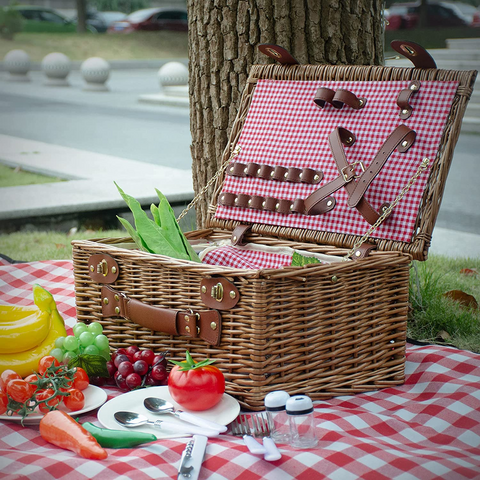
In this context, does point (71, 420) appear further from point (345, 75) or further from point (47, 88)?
point (47, 88)

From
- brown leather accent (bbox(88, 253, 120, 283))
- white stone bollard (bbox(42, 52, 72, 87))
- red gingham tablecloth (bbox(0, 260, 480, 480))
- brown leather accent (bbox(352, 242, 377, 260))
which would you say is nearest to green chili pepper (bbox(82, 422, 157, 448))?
red gingham tablecloth (bbox(0, 260, 480, 480))

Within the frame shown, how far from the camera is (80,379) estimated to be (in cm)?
165

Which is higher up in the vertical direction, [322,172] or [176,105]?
[322,172]

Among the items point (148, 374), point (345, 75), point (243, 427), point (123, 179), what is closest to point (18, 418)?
point (148, 374)

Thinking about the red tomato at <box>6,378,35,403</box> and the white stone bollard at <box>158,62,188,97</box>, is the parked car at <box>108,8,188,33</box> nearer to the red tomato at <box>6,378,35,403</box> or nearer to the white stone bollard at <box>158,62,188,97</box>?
the white stone bollard at <box>158,62,188,97</box>

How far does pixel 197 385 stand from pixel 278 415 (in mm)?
192

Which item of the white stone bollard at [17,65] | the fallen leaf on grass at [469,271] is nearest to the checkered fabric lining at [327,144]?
the fallen leaf on grass at [469,271]

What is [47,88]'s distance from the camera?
13406 millimetres

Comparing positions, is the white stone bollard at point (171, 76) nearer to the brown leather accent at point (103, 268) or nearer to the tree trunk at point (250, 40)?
the tree trunk at point (250, 40)

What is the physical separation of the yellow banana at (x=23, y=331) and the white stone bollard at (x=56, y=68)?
1251cm

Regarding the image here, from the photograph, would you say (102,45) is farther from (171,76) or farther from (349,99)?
(349,99)

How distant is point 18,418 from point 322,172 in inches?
44.3

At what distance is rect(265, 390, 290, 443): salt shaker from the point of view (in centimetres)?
143

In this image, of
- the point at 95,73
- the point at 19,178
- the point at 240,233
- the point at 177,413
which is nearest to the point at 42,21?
the point at 95,73
